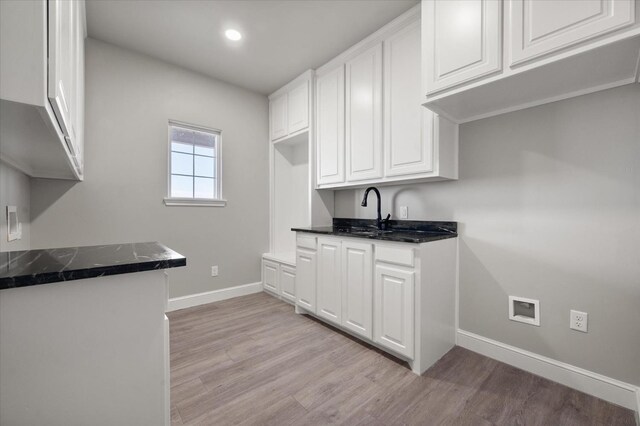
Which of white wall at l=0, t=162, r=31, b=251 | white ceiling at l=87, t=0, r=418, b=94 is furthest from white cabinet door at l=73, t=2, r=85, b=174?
white ceiling at l=87, t=0, r=418, b=94

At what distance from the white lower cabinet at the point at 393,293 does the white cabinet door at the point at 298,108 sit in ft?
4.76

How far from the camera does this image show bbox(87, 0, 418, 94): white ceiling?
2.11 meters

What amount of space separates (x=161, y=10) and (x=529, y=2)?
8.26ft

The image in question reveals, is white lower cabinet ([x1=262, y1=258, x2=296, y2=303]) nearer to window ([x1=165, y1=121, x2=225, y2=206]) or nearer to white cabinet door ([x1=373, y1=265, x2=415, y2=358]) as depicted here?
window ([x1=165, y1=121, x2=225, y2=206])

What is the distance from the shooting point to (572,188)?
1676mm

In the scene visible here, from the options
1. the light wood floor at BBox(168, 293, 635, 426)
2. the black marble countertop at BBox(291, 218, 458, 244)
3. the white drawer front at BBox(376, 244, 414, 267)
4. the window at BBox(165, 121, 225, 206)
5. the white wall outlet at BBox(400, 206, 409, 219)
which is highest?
the window at BBox(165, 121, 225, 206)

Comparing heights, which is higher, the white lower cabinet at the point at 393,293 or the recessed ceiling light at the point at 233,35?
the recessed ceiling light at the point at 233,35

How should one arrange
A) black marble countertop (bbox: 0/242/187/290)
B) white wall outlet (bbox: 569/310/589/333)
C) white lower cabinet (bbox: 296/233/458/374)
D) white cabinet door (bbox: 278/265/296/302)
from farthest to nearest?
white cabinet door (bbox: 278/265/296/302)
white lower cabinet (bbox: 296/233/458/374)
white wall outlet (bbox: 569/310/589/333)
black marble countertop (bbox: 0/242/187/290)

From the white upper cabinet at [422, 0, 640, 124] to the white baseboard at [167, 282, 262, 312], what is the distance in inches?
113

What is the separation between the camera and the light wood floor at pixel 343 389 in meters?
1.44

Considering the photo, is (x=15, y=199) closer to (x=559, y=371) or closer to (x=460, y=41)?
(x=460, y=41)

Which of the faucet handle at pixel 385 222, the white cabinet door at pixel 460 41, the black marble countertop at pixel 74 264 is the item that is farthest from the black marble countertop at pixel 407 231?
the black marble countertop at pixel 74 264

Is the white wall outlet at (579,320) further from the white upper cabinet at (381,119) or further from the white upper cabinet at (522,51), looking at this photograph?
the white upper cabinet at (522,51)

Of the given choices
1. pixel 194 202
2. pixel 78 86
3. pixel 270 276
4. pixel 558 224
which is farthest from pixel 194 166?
pixel 558 224
